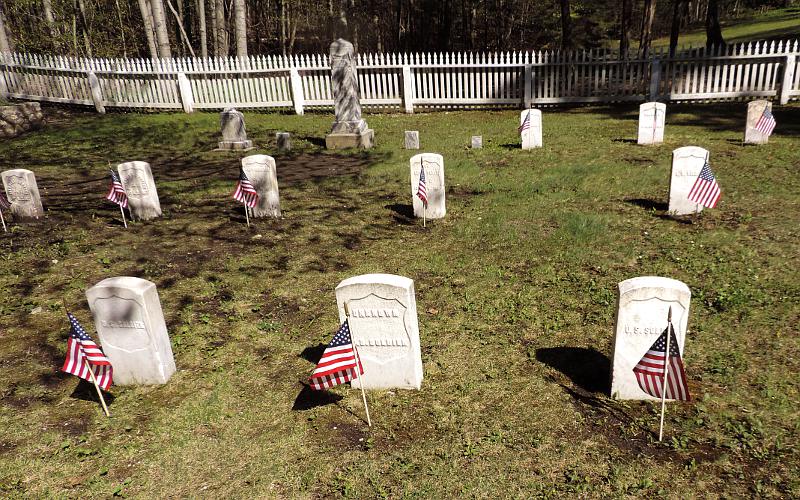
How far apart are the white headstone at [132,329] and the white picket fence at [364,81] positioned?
17.0 meters

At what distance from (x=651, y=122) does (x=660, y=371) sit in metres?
11.6

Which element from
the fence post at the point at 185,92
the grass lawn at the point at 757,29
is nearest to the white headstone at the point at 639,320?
the fence post at the point at 185,92

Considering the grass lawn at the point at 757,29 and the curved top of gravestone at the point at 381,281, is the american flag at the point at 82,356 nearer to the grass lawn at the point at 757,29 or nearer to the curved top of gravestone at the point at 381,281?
the curved top of gravestone at the point at 381,281

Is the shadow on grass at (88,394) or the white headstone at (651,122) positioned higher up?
the white headstone at (651,122)

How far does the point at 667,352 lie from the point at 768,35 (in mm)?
42876

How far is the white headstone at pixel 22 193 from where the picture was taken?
10320 mm

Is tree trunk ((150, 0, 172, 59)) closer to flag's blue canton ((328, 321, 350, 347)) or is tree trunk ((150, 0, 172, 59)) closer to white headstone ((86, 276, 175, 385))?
white headstone ((86, 276, 175, 385))

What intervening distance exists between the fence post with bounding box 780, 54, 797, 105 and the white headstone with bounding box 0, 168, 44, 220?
2237 centimetres

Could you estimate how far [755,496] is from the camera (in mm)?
A: 4109

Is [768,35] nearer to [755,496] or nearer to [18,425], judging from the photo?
[755,496]

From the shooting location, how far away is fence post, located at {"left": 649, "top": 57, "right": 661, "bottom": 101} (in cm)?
1955

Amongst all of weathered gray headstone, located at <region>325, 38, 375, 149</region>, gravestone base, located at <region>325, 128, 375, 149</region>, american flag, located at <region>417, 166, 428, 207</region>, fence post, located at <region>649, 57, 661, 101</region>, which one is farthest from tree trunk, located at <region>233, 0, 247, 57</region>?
fence post, located at <region>649, 57, 661, 101</region>

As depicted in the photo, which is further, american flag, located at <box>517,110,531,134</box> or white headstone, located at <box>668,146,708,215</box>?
american flag, located at <box>517,110,531,134</box>

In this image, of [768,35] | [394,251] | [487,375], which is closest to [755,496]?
[487,375]
